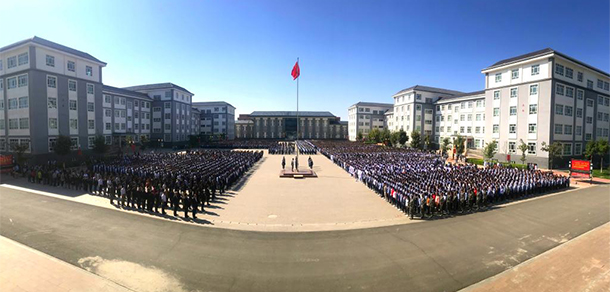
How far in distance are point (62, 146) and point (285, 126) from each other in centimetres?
7755

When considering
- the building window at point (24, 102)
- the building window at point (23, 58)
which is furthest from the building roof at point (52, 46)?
the building window at point (24, 102)

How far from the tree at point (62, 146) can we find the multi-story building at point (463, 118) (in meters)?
63.4

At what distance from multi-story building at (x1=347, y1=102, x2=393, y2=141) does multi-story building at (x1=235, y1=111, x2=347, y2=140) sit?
1121cm

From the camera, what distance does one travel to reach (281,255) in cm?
870

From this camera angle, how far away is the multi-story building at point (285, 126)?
104000 mm

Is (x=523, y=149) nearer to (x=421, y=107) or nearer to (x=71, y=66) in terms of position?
(x=421, y=107)

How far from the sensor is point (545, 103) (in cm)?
3219

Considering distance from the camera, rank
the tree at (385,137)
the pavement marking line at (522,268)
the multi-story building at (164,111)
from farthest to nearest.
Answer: the tree at (385,137)
the multi-story building at (164,111)
the pavement marking line at (522,268)

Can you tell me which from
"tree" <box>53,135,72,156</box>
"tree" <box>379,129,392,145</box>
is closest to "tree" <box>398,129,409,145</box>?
"tree" <box>379,129,392,145</box>

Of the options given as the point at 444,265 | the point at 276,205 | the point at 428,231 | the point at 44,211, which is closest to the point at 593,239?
the point at 428,231

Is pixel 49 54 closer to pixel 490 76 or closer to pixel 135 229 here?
pixel 135 229

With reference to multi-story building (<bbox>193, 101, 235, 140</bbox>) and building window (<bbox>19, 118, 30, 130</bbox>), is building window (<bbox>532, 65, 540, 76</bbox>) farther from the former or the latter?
multi-story building (<bbox>193, 101, 235, 140</bbox>)

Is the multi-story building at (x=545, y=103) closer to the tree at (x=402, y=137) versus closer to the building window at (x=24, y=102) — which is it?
the tree at (x=402, y=137)

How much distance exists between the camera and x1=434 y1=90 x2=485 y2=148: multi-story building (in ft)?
168
